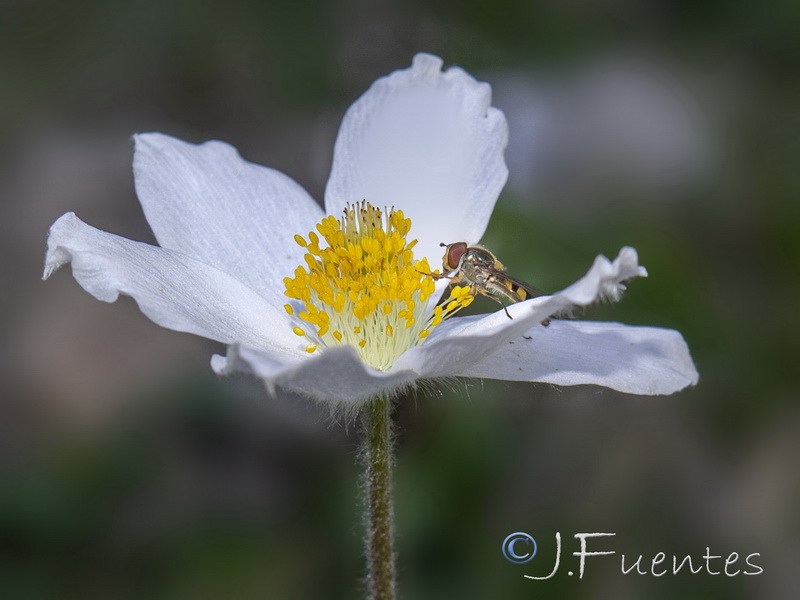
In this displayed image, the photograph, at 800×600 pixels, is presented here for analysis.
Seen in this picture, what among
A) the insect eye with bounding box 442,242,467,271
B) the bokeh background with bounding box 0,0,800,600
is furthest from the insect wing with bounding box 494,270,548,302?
the bokeh background with bounding box 0,0,800,600

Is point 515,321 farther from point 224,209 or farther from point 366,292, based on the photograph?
point 224,209

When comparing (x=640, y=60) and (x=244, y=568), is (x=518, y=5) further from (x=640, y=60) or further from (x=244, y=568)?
(x=244, y=568)

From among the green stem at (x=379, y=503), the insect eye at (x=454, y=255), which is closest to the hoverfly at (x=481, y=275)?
the insect eye at (x=454, y=255)

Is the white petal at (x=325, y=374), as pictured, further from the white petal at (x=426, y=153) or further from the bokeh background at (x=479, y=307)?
the white petal at (x=426, y=153)

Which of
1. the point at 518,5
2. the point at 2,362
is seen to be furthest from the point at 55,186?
the point at 518,5

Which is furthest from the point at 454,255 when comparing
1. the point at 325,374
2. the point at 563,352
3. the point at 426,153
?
the point at 325,374
